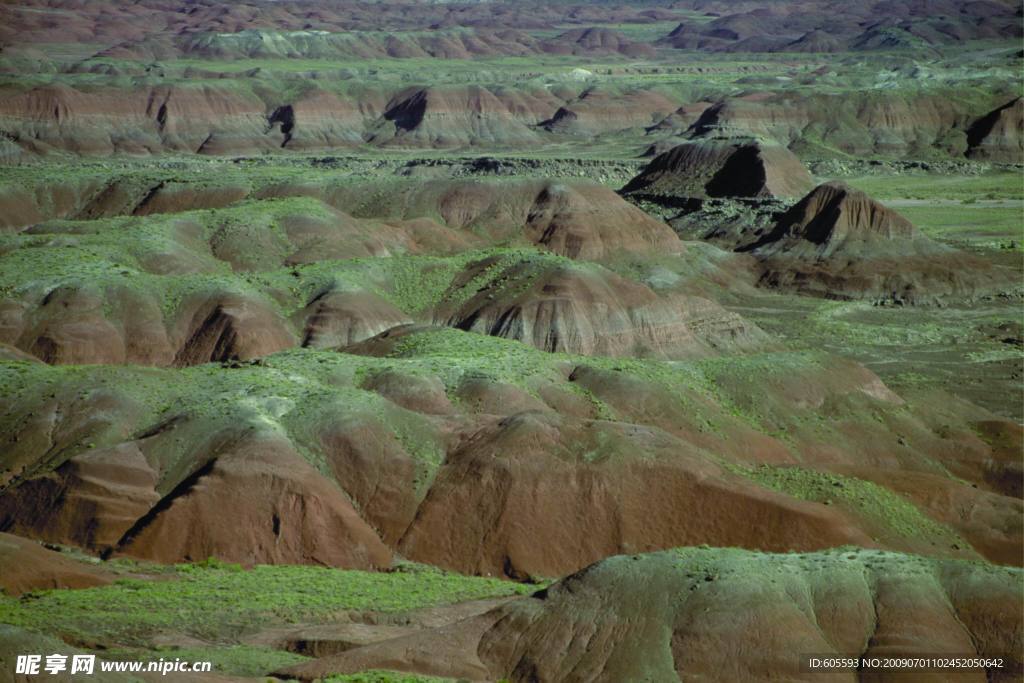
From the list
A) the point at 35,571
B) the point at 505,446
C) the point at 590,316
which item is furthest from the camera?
the point at 590,316

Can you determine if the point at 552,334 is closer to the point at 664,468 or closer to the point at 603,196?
the point at 664,468

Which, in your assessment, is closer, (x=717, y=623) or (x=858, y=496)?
(x=717, y=623)

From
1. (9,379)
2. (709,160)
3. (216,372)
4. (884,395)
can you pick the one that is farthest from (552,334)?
(709,160)

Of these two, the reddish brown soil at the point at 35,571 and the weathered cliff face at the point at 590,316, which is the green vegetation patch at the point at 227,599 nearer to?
the reddish brown soil at the point at 35,571

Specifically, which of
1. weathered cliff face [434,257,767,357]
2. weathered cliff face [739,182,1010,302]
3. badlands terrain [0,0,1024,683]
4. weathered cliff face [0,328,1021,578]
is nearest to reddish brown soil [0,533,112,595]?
badlands terrain [0,0,1024,683]

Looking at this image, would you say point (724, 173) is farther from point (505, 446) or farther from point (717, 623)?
point (717, 623)

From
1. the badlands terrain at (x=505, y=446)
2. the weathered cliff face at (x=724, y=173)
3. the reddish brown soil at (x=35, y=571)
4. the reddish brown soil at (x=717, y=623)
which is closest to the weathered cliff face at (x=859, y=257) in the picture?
the badlands terrain at (x=505, y=446)

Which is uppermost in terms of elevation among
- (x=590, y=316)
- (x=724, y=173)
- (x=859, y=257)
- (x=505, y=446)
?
(x=505, y=446)

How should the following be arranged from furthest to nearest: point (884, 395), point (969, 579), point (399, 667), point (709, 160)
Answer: point (709, 160)
point (884, 395)
point (969, 579)
point (399, 667)

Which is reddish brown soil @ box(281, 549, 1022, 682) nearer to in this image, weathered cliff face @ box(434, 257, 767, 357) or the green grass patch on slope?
the green grass patch on slope

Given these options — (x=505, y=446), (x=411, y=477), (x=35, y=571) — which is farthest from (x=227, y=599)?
(x=505, y=446)

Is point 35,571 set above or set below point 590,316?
above
